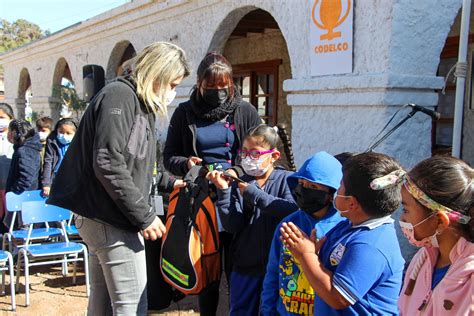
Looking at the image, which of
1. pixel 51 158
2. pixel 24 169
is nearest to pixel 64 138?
pixel 51 158

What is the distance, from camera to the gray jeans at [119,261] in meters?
2.28

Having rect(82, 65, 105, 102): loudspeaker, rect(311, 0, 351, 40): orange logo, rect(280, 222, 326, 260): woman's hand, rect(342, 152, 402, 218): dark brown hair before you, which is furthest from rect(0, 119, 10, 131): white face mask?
rect(342, 152, 402, 218): dark brown hair

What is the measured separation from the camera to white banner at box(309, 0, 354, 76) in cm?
432

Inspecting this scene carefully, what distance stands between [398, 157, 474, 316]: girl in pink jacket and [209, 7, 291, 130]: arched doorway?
648 cm

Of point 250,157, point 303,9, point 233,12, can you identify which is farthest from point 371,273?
point 233,12

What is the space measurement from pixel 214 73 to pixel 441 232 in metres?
1.71

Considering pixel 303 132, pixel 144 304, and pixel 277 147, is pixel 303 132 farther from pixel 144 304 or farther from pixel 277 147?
pixel 144 304

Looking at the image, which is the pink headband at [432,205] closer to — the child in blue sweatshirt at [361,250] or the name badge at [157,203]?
the child in blue sweatshirt at [361,250]

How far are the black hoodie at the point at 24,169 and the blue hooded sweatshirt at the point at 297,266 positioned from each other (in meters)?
3.81

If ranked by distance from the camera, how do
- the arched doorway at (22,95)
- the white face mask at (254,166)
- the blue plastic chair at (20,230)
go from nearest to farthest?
the white face mask at (254,166) → the blue plastic chair at (20,230) → the arched doorway at (22,95)

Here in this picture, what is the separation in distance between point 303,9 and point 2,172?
3.78 m

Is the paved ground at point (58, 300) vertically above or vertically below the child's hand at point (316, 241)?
below

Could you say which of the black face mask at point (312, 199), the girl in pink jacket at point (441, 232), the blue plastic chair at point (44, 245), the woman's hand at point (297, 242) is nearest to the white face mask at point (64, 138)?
the blue plastic chair at point (44, 245)

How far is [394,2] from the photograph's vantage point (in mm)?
3914
